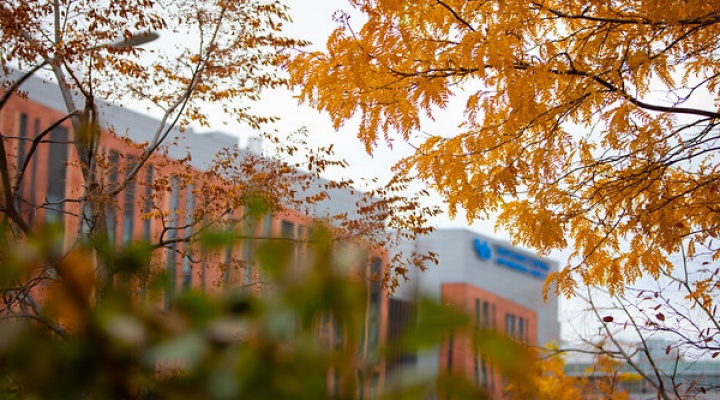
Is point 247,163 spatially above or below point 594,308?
above

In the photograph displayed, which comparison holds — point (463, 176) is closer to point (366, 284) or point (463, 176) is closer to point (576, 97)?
point (576, 97)

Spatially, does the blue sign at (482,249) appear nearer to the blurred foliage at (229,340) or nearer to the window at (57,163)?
the window at (57,163)

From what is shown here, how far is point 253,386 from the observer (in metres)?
0.48

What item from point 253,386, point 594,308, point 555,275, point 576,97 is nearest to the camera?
point 253,386

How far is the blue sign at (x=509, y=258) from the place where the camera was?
3594 centimetres

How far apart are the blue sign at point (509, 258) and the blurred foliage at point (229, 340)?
35589 mm

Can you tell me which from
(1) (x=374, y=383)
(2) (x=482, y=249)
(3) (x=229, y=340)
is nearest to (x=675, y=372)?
(1) (x=374, y=383)

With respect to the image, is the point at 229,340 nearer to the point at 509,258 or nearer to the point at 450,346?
the point at 450,346

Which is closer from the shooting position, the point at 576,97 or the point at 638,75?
the point at 576,97

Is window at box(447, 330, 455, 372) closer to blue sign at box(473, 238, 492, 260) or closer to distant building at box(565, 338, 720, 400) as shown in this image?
distant building at box(565, 338, 720, 400)

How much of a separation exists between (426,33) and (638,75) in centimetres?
104

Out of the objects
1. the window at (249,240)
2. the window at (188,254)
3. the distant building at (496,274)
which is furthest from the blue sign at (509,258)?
the window at (249,240)

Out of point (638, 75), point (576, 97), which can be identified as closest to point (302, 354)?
point (576, 97)

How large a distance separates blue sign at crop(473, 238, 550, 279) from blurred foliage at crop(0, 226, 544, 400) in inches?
1401
